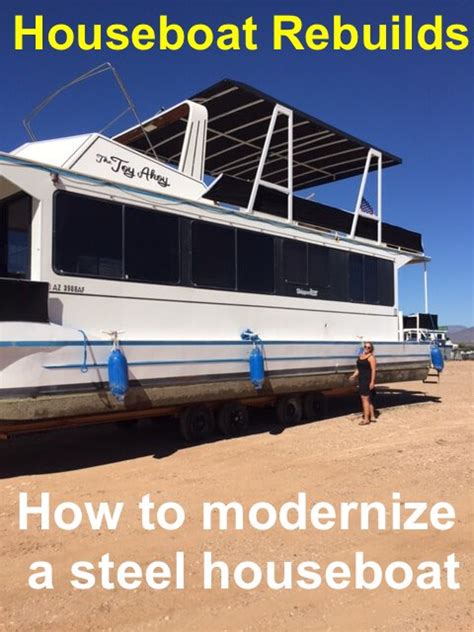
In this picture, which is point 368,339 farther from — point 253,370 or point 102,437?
point 102,437

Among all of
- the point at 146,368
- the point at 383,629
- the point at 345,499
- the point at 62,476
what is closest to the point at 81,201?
the point at 146,368

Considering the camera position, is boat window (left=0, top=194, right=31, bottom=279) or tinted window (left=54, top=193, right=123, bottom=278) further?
boat window (left=0, top=194, right=31, bottom=279)

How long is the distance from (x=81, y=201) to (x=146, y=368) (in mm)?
2115

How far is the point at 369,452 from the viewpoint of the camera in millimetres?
7570

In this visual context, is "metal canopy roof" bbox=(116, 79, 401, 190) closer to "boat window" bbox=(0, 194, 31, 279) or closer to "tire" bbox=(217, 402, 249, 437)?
"boat window" bbox=(0, 194, 31, 279)

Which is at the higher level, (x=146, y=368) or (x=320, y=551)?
(x=146, y=368)

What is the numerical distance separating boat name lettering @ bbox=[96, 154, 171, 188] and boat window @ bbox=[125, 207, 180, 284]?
48cm

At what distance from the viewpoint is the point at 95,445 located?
26.1 feet

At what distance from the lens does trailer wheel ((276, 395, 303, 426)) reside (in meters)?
9.30

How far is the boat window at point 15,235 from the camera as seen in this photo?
700 cm

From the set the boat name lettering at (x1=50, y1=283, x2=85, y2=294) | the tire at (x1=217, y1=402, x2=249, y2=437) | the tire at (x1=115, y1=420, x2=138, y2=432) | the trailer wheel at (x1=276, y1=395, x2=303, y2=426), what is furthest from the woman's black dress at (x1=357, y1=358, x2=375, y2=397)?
the boat name lettering at (x1=50, y1=283, x2=85, y2=294)

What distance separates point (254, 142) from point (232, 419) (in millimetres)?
5498

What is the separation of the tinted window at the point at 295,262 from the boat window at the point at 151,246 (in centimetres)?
226

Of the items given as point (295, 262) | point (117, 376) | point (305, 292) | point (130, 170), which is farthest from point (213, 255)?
point (117, 376)
